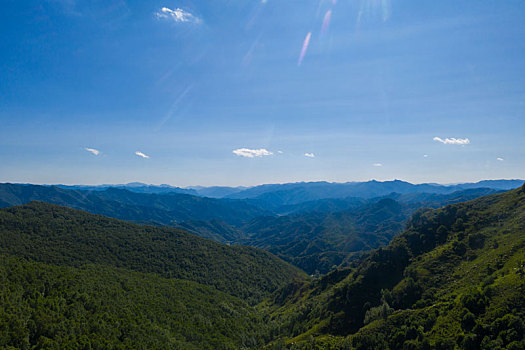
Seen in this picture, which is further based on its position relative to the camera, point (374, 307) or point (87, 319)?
point (87, 319)

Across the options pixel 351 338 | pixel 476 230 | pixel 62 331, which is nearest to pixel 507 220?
pixel 476 230

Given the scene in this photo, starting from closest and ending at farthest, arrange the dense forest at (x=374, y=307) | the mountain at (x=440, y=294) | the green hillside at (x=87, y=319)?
the mountain at (x=440, y=294) → the dense forest at (x=374, y=307) → the green hillside at (x=87, y=319)

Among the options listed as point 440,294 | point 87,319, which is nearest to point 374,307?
point 440,294

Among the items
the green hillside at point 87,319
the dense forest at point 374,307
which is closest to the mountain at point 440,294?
the dense forest at point 374,307

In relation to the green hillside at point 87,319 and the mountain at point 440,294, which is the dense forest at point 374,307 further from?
the green hillside at point 87,319

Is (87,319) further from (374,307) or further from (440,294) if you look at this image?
(440,294)

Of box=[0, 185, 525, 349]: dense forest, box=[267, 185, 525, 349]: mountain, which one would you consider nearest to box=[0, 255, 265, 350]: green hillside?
box=[0, 185, 525, 349]: dense forest

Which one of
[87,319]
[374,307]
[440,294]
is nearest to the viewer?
[440,294]

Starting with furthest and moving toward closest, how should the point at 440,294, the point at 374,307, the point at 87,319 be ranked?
the point at 87,319 < the point at 374,307 < the point at 440,294

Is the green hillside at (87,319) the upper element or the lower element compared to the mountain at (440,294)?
lower
